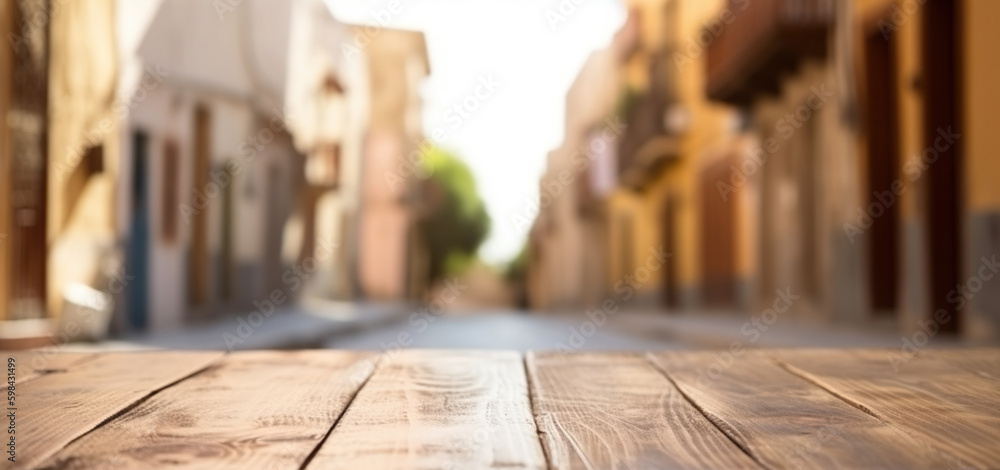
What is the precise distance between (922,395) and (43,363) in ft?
7.02

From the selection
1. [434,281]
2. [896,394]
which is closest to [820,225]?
[896,394]

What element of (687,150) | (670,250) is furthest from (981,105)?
(670,250)

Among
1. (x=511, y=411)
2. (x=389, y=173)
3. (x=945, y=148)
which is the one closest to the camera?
(x=511, y=411)

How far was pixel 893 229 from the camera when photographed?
12.8 meters

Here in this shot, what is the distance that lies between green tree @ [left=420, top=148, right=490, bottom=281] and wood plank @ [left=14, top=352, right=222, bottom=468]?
5018cm

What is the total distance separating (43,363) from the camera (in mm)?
2967

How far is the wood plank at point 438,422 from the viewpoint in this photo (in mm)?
1635

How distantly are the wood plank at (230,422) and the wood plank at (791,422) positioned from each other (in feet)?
2.25

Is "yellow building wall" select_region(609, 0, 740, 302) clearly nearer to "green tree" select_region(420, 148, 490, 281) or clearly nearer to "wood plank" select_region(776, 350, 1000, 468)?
"wood plank" select_region(776, 350, 1000, 468)

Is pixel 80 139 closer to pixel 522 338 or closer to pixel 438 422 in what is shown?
pixel 522 338

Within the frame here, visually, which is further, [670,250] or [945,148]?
[670,250]

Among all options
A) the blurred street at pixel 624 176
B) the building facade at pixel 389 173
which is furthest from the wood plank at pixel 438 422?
the building facade at pixel 389 173

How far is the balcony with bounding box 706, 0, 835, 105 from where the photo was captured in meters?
13.8

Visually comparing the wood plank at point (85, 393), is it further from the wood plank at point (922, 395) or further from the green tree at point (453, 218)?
the green tree at point (453, 218)
